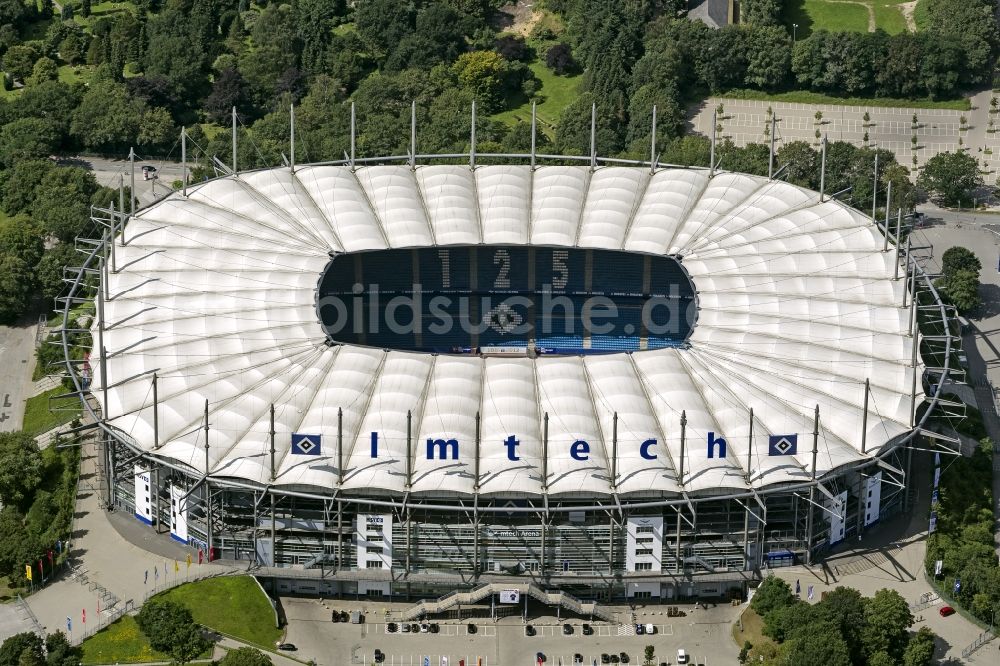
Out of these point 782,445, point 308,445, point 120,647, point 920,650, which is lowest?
point 120,647

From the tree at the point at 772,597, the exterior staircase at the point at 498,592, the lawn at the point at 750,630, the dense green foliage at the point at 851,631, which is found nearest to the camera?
the dense green foliage at the point at 851,631

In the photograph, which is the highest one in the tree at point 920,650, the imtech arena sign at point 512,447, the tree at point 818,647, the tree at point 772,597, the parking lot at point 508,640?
the imtech arena sign at point 512,447

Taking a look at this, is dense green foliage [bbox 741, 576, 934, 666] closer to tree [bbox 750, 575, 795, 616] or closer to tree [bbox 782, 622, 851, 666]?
tree [bbox 782, 622, 851, 666]

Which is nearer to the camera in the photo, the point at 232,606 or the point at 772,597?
the point at 772,597

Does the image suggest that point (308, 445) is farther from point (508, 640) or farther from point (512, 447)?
point (508, 640)

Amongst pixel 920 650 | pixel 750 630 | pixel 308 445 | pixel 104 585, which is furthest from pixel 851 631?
pixel 104 585

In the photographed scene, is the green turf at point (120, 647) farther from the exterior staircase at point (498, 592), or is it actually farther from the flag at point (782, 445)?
the flag at point (782, 445)

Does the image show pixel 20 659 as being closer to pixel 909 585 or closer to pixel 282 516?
pixel 282 516

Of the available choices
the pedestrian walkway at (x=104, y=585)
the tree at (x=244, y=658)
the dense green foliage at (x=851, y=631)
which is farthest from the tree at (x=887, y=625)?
the pedestrian walkway at (x=104, y=585)
